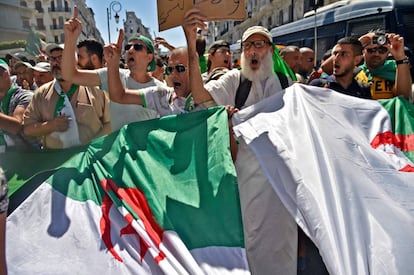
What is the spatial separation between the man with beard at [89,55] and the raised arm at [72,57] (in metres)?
0.80

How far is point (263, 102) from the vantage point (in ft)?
8.54

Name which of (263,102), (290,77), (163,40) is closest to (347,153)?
(263,102)

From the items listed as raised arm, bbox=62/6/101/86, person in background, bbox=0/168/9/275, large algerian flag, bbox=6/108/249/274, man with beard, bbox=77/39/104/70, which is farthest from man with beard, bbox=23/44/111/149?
person in background, bbox=0/168/9/275

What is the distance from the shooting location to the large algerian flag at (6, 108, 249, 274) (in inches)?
76.9

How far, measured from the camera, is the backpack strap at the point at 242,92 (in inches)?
111

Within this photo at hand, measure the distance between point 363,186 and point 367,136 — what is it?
1.72 ft

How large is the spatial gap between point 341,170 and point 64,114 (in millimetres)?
2065

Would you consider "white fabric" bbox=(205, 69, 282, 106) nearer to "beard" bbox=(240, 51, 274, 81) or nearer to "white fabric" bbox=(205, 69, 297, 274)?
"beard" bbox=(240, 51, 274, 81)

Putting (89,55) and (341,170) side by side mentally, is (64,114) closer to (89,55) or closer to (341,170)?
(89,55)

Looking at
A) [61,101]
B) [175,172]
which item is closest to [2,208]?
[175,172]

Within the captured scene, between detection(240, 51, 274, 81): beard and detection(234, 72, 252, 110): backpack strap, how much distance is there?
0.13 ft

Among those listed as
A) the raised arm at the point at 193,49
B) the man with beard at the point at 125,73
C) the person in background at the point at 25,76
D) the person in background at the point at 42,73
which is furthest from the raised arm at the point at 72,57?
the person in background at the point at 25,76

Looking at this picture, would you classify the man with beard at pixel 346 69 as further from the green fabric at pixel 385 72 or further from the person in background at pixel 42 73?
the person in background at pixel 42 73

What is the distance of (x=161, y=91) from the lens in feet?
9.70
